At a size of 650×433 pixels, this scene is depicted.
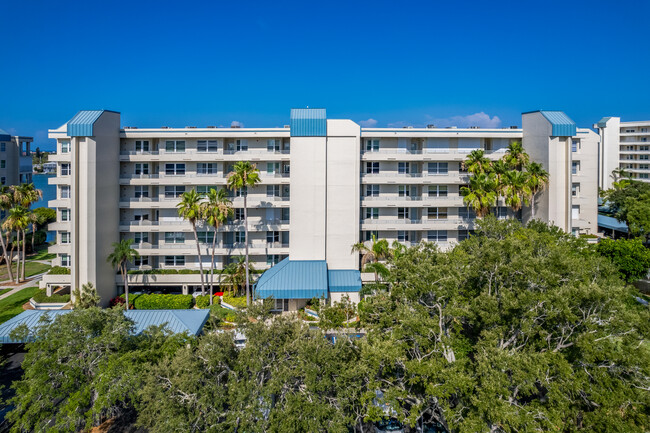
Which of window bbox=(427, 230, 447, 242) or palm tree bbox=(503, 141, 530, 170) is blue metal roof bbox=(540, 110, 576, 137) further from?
window bbox=(427, 230, 447, 242)

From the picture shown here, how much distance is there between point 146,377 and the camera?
20.4 m

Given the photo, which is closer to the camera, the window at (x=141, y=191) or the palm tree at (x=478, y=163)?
the palm tree at (x=478, y=163)

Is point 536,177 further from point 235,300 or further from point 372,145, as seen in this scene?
point 235,300

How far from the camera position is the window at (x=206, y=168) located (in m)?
46.0

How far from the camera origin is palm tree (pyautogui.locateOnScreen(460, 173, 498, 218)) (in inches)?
1646

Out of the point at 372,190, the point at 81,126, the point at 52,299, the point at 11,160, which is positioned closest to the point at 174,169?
the point at 81,126

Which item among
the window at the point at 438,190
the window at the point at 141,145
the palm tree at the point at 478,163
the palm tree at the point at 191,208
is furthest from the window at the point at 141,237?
the palm tree at the point at 478,163

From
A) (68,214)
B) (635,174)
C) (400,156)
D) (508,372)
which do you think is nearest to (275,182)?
(400,156)

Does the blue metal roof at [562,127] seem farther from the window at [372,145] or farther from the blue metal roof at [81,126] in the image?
the blue metal roof at [81,126]

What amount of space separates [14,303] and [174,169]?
21739 mm

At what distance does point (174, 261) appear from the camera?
150 ft

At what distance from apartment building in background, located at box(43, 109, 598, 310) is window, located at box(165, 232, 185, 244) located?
0.16m

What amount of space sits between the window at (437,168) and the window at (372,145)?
6.36 meters

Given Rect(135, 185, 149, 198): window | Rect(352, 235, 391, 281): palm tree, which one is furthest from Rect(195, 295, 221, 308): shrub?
Rect(352, 235, 391, 281): palm tree
